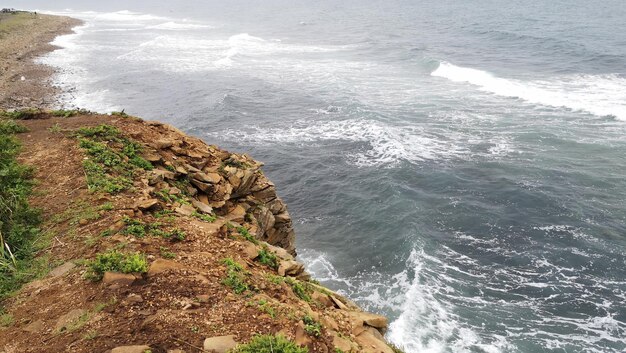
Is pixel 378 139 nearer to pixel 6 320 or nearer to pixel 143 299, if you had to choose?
pixel 143 299

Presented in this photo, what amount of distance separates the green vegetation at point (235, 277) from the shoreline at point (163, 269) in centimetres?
3

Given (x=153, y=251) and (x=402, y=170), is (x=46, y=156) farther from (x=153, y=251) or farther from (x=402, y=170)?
(x=402, y=170)

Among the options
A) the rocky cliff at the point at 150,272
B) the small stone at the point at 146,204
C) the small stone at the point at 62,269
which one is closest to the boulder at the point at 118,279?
the rocky cliff at the point at 150,272

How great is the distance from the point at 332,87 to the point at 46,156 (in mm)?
36955

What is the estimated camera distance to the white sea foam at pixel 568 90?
37700mm

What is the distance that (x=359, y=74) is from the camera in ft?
177

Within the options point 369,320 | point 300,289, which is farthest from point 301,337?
point 369,320

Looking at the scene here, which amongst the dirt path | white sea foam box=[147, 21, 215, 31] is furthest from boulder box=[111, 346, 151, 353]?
white sea foam box=[147, 21, 215, 31]

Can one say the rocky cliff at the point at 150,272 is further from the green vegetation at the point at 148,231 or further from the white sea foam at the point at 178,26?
the white sea foam at the point at 178,26

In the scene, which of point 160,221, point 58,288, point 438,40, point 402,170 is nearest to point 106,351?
point 58,288

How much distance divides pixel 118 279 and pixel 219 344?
276 cm

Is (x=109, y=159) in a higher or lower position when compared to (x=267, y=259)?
higher

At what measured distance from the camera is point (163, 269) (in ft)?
30.3

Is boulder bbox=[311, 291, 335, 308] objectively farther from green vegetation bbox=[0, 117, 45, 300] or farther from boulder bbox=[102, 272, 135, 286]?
green vegetation bbox=[0, 117, 45, 300]
